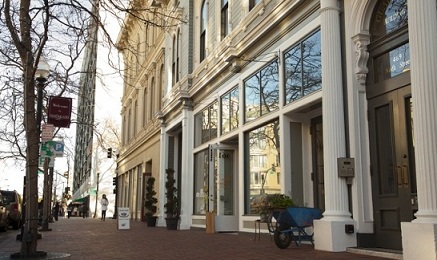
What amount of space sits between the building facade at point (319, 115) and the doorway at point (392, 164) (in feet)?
0.06

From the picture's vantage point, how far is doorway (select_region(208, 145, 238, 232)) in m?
16.4

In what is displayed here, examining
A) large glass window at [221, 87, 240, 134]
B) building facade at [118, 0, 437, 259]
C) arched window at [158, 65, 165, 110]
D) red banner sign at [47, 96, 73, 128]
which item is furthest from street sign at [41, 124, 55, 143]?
arched window at [158, 65, 165, 110]

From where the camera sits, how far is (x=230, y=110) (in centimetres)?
1619

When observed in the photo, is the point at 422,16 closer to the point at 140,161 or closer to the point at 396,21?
the point at 396,21

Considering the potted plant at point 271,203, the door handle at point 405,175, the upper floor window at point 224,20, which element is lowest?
the potted plant at point 271,203

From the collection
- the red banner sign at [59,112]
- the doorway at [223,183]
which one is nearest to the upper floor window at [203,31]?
the doorway at [223,183]

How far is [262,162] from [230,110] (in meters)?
3.21

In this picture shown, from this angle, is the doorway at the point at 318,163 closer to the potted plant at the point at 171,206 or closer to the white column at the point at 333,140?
the white column at the point at 333,140

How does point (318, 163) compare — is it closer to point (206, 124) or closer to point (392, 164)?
point (392, 164)

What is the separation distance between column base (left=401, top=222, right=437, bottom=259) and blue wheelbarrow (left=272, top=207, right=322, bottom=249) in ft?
9.58

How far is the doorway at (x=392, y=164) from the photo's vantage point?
316 inches

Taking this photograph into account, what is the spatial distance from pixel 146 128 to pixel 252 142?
16058 millimetres

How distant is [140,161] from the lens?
102 ft

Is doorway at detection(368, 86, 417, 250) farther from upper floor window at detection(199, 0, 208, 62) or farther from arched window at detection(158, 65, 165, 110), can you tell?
arched window at detection(158, 65, 165, 110)
